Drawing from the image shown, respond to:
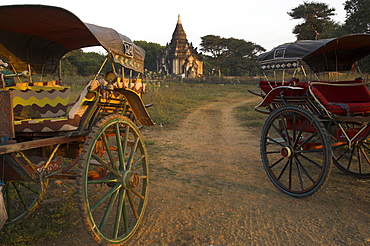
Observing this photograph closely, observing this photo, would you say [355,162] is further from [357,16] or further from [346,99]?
[357,16]

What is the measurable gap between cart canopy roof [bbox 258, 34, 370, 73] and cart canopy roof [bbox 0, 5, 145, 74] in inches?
89.6

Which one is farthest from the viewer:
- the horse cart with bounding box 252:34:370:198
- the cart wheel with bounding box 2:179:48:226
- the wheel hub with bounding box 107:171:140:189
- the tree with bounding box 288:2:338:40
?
the tree with bounding box 288:2:338:40

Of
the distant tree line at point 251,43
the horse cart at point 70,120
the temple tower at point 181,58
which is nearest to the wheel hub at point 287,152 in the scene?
the horse cart at point 70,120

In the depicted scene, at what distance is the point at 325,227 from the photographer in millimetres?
3514

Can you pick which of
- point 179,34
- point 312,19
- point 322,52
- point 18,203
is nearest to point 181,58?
point 179,34

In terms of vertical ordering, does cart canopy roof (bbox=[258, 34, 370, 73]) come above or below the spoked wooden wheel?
above

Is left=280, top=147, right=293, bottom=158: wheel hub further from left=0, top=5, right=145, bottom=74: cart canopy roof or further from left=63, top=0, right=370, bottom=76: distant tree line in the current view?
left=63, top=0, right=370, bottom=76: distant tree line

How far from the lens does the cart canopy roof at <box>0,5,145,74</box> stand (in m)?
2.96

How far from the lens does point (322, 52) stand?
525 cm

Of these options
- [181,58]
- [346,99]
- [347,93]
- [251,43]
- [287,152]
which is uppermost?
[251,43]

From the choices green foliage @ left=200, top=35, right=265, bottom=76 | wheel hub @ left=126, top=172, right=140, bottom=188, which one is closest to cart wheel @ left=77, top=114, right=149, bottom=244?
wheel hub @ left=126, top=172, right=140, bottom=188

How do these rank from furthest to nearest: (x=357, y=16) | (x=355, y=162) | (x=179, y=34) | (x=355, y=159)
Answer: (x=179, y=34), (x=357, y=16), (x=355, y=159), (x=355, y=162)

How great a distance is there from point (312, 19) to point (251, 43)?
12.1 m

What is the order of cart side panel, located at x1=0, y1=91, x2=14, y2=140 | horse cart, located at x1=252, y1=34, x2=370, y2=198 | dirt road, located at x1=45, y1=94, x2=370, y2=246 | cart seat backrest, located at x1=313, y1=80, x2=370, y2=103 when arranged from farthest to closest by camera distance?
cart seat backrest, located at x1=313, y1=80, x2=370, y2=103
horse cart, located at x1=252, y1=34, x2=370, y2=198
dirt road, located at x1=45, y1=94, x2=370, y2=246
cart side panel, located at x1=0, y1=91, x2=14, y2=140
